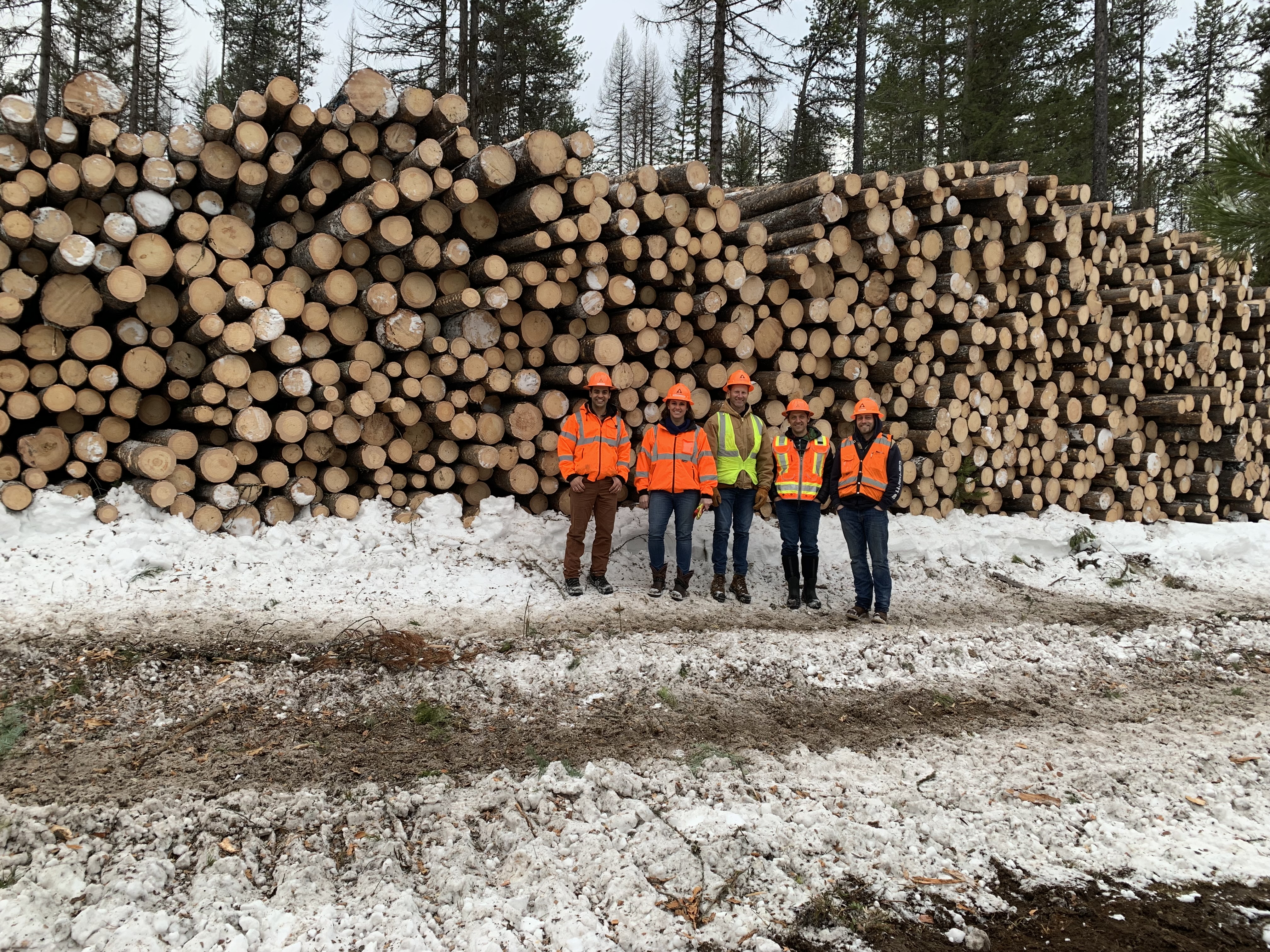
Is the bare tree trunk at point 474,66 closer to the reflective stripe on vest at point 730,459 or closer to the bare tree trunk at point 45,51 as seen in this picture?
the bare tree trunk at point 45,51

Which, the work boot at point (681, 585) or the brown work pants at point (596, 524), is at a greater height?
the brown work pants at point (596, 524)

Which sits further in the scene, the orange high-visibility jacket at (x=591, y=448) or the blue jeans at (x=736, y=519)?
the blue jeans at (x=736, y=519)

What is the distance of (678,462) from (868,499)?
1613 mm

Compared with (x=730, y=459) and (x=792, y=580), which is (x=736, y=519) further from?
(x=792, y=580)

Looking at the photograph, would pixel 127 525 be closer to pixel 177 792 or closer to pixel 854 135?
pixel 177 792

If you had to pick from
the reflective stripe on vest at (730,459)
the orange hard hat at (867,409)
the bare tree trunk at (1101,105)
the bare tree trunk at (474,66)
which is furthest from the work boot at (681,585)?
the bare tree trunk at (1101,105)

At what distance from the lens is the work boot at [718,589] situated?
6.96m

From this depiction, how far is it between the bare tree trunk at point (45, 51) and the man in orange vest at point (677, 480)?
44.9ft

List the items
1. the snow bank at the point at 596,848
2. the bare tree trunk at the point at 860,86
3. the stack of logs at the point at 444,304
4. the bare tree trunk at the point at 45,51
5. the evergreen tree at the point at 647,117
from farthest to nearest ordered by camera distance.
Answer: the evergreen tree at the point at 647,117
the bare tree trunk at the point at 860,86
the bare tree trunk at the point at 45,51
the stack of logs at the point at 444,304
the snow bank at the point at 596,848

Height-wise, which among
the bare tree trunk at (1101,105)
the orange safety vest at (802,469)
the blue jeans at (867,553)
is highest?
the bare tree trunk at (1101,105)

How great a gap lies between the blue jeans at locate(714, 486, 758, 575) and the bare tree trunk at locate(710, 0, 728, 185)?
30.1 ft

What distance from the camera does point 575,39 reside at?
17.8 meters

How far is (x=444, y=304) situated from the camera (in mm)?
7125

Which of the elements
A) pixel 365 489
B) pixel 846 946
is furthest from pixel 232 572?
pixel 846 946
